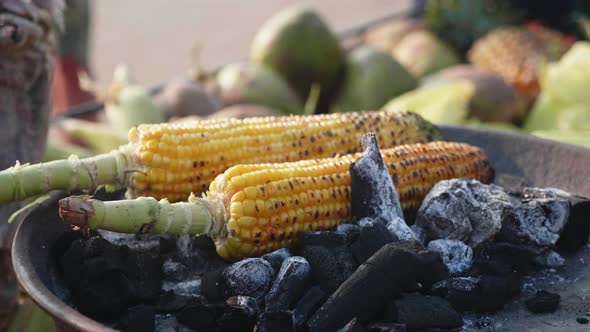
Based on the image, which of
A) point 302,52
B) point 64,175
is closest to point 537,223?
point 64,175

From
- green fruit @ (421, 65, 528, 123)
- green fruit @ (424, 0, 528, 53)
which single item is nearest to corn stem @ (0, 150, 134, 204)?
green fruit @ (421, 65, 528, 123)

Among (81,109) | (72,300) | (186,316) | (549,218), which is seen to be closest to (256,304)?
(186,316)

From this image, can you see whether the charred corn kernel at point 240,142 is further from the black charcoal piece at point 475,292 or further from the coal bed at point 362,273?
the black charcoal piece at point 475,292

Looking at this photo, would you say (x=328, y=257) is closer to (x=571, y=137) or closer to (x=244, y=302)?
(x=244, y=302)

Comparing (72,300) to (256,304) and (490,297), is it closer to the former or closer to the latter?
(256,304)

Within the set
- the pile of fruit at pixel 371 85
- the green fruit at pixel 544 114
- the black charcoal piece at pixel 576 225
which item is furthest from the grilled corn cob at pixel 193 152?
the green fruit at pixel 544 114

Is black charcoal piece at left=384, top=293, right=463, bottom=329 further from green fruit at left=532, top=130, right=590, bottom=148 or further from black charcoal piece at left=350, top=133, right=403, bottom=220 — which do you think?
green fruit at left=532, top=130, right=590, bottom=148
